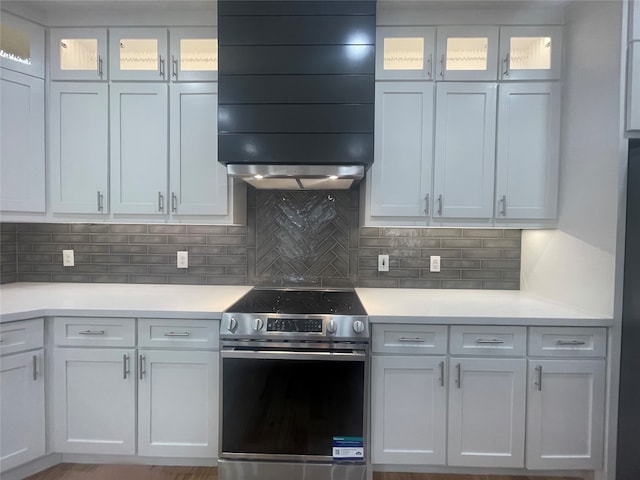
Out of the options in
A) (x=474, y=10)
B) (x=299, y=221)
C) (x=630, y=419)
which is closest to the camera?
(x=630, y=419)

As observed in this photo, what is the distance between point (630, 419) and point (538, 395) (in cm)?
42

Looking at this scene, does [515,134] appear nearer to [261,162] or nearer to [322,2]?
[322,2]

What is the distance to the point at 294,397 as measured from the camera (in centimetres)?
174

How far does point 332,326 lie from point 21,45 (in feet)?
8.22

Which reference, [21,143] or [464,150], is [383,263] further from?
[21,143]

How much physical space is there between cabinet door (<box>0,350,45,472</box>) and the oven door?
3.28 ft

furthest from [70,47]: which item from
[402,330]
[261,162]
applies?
[402,330]

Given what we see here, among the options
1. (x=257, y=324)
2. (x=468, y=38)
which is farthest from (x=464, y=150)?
(x=257, y=324)

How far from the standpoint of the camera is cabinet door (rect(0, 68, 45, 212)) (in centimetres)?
206

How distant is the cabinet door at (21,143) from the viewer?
2061 mm

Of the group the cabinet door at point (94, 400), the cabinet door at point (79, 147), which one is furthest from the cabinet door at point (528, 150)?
the cabinet door at point (79, 147)

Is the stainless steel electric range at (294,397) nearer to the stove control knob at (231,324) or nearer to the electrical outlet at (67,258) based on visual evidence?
the stove control knob at (231,324)

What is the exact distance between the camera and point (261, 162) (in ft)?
6.47

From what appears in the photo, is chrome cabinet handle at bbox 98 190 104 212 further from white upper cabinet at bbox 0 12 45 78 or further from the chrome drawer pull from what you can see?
the chrome drawer pull
